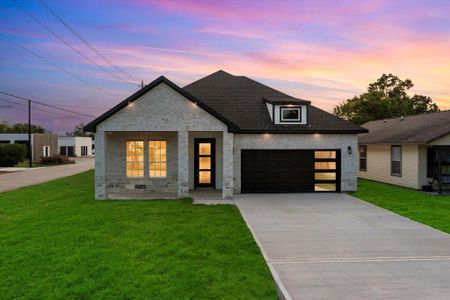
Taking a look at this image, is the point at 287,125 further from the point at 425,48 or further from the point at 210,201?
the point at 425,48

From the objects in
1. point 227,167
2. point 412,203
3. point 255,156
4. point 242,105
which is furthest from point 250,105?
point 412,203

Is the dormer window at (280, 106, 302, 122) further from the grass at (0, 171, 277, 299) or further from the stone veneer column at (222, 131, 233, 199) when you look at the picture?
the grass at (0, 171, 277, 299)

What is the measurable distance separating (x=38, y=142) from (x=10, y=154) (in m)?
10.8

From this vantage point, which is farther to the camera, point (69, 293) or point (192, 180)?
point (192, 180)

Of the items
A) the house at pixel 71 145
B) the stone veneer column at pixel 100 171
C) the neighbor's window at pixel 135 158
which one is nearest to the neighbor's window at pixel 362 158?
the neighbor's window at pixel 135 158

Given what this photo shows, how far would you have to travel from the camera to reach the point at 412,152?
60.2 feet

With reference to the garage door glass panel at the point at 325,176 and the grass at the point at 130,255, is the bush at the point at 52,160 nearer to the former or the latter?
the grass at the point at 130,255

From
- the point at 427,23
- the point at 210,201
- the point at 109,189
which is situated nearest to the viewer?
the point at 210,201

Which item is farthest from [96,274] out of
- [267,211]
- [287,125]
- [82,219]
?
[287,125]

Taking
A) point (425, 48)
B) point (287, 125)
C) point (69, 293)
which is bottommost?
point (69, 293)

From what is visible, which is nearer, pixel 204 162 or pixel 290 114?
pixel 290 114

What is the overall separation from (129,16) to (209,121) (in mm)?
10806

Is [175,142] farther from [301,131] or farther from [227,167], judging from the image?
[301,131]

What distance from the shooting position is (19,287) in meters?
5.65
